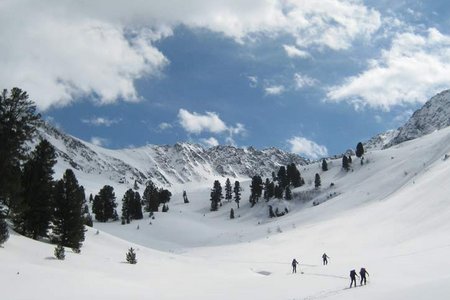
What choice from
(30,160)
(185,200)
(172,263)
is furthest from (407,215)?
(185,200)

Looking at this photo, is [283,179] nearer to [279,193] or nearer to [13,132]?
[279,193]

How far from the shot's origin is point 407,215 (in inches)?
2525

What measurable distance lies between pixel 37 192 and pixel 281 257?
3166cm

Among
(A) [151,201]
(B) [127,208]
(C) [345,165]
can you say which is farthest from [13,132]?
(C) [345,165]

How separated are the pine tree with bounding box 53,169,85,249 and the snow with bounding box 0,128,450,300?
1.99 metres

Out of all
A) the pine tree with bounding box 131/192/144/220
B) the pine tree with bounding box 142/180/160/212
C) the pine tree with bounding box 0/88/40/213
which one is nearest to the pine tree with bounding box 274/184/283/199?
the pine tree with bounding box 142/180/160/212

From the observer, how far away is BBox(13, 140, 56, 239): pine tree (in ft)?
138

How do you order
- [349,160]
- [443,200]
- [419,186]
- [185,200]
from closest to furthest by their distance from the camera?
[443,200] < [419,186] < [349,160] < [185,200]

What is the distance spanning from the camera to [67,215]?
143 feet

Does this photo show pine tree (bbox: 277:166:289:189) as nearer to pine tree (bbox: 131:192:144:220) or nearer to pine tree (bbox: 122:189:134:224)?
pine tree (bbox: 131:192:144:220)

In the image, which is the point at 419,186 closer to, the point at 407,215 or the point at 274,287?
the point at 407,215

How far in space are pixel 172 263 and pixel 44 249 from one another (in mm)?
15345

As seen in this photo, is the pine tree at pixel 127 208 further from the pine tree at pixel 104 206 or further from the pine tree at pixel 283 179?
the pine tree at pixel 283 179

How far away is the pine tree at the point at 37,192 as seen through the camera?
42000mm
